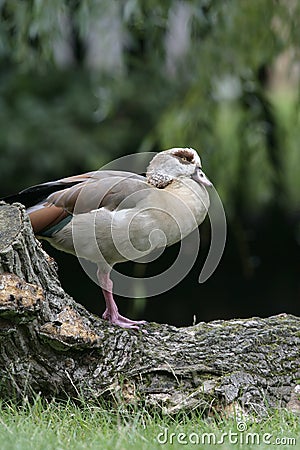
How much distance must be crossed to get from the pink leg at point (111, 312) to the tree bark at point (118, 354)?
0.33ft

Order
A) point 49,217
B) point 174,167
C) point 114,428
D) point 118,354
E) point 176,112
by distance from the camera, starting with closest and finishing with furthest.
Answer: point 114,428 < point 118,354 < point 49,217 < point 174,167 < point 176,112

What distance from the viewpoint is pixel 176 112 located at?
643cm

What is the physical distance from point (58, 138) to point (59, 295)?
24.2 ft

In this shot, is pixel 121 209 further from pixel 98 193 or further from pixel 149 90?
pixel 149 90

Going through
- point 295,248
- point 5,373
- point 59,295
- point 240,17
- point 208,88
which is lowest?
point 295,248

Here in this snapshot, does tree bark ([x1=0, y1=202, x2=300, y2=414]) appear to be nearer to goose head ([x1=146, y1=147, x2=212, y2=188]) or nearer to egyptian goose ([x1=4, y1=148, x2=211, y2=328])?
egyptian goose ([x1=4, y1=148, x2=211, y2=328])

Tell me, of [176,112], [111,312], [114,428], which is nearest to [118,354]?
[111,312]

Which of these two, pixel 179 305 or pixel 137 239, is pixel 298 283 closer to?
pixel 179 305

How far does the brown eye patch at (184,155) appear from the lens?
13.2 feet

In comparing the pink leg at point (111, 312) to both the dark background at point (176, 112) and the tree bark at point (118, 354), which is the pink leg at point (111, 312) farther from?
the dark background at point (176, 112)

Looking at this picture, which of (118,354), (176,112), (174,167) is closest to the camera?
(118,354)

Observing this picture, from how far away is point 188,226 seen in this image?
3.86m

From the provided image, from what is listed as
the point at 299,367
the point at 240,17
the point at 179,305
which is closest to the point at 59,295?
the point at 299,367

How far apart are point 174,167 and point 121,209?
37cm
